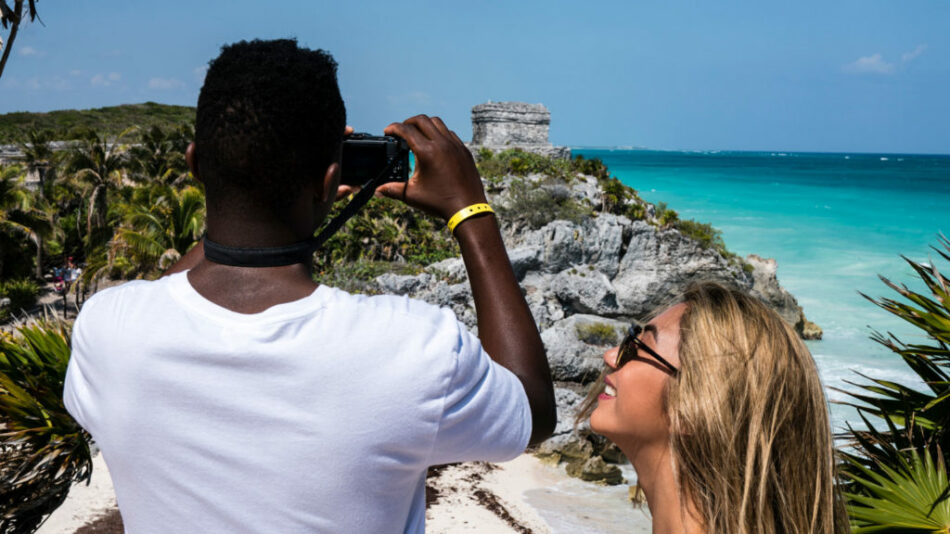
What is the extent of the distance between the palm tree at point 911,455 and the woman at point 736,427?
1860 mm

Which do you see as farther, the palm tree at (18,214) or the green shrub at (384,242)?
the palm tree at (18,214)

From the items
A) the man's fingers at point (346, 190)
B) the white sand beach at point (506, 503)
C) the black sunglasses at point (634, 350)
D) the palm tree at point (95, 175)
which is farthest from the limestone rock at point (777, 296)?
the palm tree at point (95, 175)

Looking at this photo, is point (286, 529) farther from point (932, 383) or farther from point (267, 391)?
point (932, 383)

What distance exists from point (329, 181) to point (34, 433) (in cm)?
424

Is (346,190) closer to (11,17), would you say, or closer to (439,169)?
(439,169)

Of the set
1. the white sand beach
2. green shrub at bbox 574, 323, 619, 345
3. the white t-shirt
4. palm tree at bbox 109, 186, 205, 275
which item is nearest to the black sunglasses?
the white t-shirt

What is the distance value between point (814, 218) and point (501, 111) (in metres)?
26.8

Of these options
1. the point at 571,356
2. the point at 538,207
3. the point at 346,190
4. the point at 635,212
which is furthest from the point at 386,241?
the point at 346,190

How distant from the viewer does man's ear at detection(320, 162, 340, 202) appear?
43.6 inches

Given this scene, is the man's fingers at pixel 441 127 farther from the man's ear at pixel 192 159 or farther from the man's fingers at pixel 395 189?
the man's ear at pixel 192 159

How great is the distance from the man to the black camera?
0.22 m

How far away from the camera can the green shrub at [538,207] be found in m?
16.8

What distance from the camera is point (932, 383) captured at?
11.5 ft

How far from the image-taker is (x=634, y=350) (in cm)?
147
